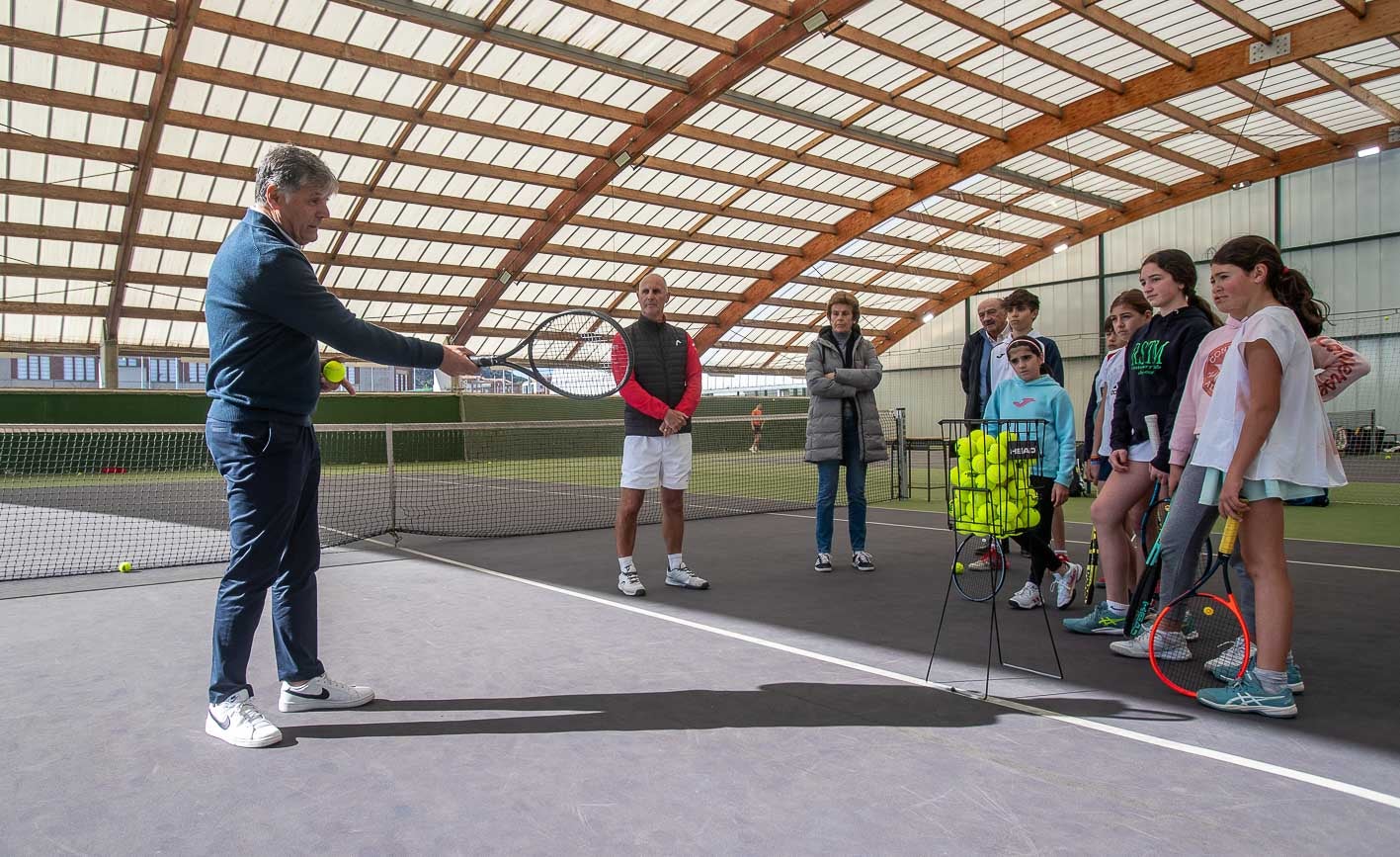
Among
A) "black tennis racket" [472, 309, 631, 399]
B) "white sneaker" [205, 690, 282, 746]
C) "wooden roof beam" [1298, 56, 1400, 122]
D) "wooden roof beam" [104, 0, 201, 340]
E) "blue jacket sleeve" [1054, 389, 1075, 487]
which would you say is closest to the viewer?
"white sneaker" [205, 690, 282, 746]

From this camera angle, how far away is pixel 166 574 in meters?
5.70

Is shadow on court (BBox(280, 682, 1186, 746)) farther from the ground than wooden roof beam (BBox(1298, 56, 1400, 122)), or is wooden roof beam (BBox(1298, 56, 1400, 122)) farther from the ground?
wooden roof beam (BBox(1298, 56, 1400, 122))

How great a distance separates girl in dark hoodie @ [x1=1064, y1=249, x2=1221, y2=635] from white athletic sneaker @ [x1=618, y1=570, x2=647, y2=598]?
217 cm

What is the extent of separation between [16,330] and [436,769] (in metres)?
28.0

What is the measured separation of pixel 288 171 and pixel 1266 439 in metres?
3.18

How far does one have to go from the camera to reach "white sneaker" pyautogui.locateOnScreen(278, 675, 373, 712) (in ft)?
9.68

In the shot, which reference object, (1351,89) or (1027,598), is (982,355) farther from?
(1351,89)

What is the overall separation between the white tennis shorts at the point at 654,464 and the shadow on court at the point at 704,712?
1.93m

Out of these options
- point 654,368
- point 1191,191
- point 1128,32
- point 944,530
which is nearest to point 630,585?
point 654,368

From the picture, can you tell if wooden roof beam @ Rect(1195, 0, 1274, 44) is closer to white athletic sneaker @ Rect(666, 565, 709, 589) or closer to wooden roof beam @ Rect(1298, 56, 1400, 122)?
wooden roof beam @ Rect(1298, 56, 1400, 122)

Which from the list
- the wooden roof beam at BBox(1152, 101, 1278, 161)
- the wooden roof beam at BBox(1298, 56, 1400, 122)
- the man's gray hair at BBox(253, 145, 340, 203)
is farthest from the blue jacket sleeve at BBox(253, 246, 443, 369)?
the wooden roof beam at BBox(1152, 101, 1278, 161)

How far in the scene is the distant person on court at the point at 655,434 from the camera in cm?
486

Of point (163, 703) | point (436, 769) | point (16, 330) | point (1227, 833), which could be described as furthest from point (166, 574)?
point (16, 330)

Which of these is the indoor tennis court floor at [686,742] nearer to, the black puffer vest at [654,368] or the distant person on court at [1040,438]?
the distant person on court at [1040,438]
